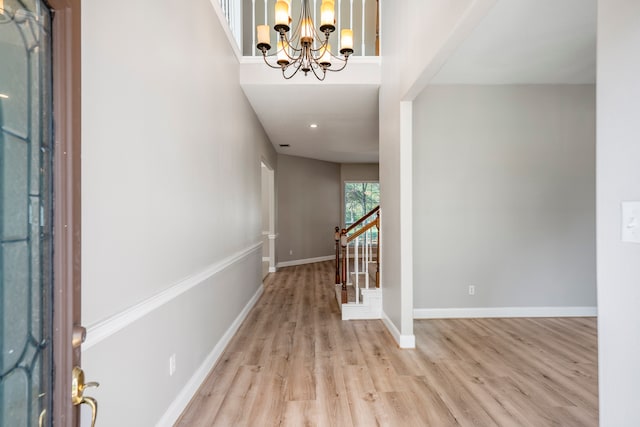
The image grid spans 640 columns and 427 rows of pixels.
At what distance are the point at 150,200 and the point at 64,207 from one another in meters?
1.11

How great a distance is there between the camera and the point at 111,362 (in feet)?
4.75

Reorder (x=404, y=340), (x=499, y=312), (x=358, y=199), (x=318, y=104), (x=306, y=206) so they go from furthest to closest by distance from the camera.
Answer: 1. (x=358, y=199)
2. (x=306, y=206)
3. (x=318, y=104)
4. (x=499, y=312)
5. (x=404, y=340)

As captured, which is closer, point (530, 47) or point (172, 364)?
point (172, 364)

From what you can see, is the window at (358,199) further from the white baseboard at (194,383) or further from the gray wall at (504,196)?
the white baseboard at (194,383)

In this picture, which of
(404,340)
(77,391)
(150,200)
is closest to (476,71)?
(404,340)

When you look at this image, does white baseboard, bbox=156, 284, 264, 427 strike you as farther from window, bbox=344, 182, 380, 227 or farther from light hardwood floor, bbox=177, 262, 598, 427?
window, bbox=344, 182, 380, 227

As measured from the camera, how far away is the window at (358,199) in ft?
32.8

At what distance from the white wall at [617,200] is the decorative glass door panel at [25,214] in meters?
1.37

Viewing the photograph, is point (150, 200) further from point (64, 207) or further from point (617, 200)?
point (617, 200)

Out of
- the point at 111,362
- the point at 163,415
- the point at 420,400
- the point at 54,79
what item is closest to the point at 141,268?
the point at 111,362

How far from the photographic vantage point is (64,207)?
0.75m

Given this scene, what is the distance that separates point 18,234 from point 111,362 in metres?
1.00

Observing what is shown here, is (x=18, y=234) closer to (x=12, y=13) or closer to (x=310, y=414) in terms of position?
(x=12, y=13)

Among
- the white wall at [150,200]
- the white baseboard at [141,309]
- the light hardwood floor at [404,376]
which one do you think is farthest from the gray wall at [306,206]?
the white baseboard at [141,309]
